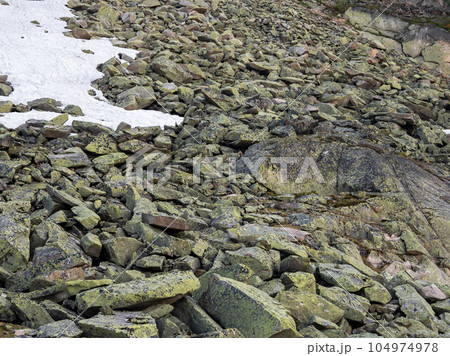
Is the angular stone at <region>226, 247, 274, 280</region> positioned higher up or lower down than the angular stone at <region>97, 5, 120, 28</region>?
higher up

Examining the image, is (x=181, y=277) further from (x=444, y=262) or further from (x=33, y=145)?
(x=33, y=145)

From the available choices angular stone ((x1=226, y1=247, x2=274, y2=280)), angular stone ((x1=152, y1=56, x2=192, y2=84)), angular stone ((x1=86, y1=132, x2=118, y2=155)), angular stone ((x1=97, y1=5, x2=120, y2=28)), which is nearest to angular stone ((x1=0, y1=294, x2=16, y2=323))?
angular stone ((x1=226, y1=247, x2=274, y2=280))

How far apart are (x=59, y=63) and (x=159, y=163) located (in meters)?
11.0

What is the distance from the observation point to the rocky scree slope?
5.57 m

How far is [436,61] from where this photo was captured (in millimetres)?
33688

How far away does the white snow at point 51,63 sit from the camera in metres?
15.7

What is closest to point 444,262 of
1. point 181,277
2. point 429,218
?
point 429,218

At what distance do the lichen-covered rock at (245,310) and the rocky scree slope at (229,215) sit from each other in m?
0.02

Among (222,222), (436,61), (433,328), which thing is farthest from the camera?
(436,61)

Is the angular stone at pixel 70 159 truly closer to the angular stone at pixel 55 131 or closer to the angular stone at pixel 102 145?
the angular stone at pixel 102 145

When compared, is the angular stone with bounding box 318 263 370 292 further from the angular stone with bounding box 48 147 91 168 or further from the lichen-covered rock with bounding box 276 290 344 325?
the angular stone with bounding box 48 147 91 168

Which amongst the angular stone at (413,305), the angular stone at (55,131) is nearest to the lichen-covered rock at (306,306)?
the angular stone at (413,305)

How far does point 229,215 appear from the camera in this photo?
30.7 feet

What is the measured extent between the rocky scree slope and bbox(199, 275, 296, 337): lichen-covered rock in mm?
21
